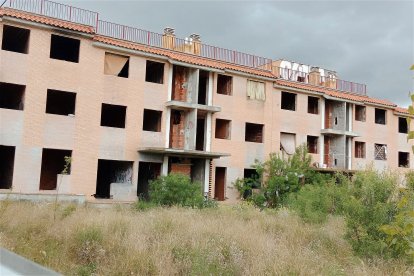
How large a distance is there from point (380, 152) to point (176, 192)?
19932mm

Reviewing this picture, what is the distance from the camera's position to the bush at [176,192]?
65.6ft

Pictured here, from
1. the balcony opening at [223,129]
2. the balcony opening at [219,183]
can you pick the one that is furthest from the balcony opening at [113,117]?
the balcony opening at [219,183]

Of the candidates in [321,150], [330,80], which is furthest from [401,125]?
[321,150]

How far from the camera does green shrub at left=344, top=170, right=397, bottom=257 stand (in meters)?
10.5

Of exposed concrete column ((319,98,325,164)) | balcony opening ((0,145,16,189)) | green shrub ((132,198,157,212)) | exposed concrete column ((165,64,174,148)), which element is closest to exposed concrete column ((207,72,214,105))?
exposed concrete column ((165,64,174,148))

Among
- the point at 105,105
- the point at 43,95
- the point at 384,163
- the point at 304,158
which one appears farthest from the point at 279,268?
the point at 384,163

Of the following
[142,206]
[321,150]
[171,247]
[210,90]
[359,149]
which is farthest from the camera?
[359,149]

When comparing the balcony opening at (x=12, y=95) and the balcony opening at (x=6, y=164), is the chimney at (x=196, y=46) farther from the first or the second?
the balcony opening at (x=6, y=164)

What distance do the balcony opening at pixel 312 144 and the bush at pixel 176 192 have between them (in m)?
11.8

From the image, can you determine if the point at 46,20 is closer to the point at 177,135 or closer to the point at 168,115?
the point at 168,115

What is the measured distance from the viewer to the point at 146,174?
78.9 ft

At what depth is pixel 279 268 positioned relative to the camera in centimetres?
766

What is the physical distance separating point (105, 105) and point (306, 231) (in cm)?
1417

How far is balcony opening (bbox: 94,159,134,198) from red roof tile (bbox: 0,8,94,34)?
23.8 feet
